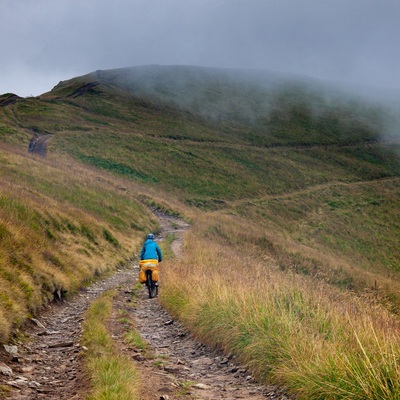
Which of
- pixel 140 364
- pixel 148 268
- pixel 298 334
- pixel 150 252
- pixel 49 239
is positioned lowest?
pixel 140 364

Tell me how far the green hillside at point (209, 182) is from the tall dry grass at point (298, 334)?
0.36ft

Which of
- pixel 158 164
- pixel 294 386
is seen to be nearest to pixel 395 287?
pixel 294 386

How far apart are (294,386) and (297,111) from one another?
124006 mm

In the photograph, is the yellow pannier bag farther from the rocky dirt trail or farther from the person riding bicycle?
the rocky dirt trail

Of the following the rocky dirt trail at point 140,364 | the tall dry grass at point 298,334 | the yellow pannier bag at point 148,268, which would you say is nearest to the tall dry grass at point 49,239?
the rocky dirt trail at point 140,364

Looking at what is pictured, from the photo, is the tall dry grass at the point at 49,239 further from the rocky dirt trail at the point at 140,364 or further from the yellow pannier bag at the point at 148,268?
the yellow pannier bag at the point at 148,268

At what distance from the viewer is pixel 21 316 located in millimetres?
9016

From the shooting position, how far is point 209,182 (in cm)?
6744

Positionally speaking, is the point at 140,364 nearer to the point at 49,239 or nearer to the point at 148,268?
the point at 148,268

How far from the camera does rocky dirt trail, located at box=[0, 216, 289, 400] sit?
5.70 meters

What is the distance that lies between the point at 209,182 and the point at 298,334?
6154 centimetres

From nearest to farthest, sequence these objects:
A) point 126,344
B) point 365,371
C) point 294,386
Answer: point 365,371 < point 294,386 < point 126,344

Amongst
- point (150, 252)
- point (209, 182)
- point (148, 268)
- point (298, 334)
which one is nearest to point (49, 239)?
point (150, 252)

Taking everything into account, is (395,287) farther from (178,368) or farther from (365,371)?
(365,371)
